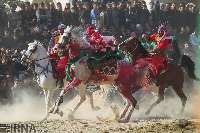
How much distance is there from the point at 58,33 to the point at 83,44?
1088mm

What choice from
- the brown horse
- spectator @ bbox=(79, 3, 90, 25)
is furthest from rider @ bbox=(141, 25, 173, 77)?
spectator @ bbox=(79, 3, 90, 25)

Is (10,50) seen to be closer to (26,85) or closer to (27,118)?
(26,85)

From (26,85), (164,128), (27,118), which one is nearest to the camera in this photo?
(164,128)

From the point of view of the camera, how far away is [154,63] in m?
16.0

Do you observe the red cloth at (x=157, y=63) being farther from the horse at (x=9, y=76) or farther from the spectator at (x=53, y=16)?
the spectator at (x=53, y=16)

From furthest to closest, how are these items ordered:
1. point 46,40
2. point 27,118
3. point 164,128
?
point 46,40
point 27,118
point 164,128

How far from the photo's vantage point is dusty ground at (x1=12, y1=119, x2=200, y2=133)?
1264 cm

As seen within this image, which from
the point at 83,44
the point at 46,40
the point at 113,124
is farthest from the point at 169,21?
the point at 113,124

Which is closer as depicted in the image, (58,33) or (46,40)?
(58,33)

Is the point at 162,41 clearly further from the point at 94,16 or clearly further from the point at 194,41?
the point at 194,41

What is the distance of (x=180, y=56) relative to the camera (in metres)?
17.1

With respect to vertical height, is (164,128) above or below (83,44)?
below

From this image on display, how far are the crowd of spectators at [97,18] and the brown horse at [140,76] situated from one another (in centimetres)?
489

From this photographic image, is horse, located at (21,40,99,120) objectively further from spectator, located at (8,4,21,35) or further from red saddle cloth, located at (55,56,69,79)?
spectator, located at (8,4,21,35)
